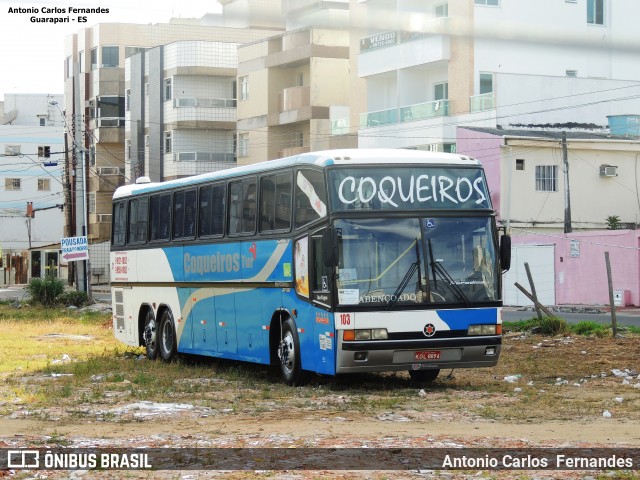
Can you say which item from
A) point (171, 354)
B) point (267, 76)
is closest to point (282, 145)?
point (267, 76)

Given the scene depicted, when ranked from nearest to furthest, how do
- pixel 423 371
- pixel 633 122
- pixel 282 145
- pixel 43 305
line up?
pixel 423 371
pixel 43 305
pixel 633 122
pixel 282 145

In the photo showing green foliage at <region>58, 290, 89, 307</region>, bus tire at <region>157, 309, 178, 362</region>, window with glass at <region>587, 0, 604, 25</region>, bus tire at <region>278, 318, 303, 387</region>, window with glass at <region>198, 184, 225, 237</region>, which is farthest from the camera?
window with glass at <region>587, 0, 604, 25</region>

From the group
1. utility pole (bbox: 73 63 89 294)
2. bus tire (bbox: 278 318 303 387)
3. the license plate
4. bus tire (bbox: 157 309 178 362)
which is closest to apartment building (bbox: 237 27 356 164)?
utility pole (bbox: 73 63 89 294)

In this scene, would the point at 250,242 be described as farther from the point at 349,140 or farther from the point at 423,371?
the point at 349,140

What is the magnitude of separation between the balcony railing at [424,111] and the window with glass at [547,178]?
190 inches

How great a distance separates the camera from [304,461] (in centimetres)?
1034

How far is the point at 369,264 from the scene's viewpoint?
674 inches

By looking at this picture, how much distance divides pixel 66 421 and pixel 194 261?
8.86 metres

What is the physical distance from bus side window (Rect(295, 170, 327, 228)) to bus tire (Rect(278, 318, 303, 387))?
5.25 ft

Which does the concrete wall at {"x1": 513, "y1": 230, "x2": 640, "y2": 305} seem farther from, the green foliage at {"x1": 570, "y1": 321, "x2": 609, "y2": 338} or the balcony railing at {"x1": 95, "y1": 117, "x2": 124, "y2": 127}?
the balcony railing at {"x1": 95, "y1": 117, "x2": 124, "y2": 127}

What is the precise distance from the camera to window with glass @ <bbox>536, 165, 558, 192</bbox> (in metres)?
50.8

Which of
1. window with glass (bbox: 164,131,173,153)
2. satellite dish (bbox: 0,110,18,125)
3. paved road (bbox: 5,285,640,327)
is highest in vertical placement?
satellite dish (bbox: 0,110,18,125)

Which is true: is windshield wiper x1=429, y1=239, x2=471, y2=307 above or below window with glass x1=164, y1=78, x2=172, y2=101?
below

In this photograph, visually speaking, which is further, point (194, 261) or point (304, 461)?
point (194, 261)
